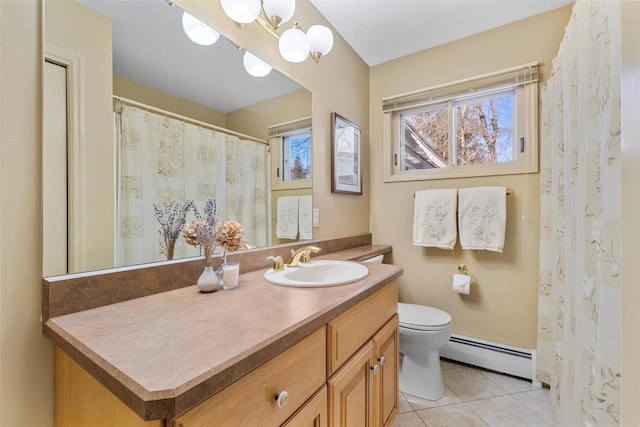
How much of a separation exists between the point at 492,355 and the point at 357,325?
153cm

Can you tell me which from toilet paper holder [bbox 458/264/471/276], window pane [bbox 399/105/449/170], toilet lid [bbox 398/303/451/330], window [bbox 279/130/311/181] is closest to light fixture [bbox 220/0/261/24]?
window [bbox 279/130/311/181]

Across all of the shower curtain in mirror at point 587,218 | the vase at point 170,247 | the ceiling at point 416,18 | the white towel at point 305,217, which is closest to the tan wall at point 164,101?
the vase at point 170,247

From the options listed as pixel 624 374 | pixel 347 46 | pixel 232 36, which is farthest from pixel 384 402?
pixel 347 46

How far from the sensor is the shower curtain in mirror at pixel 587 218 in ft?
2.40

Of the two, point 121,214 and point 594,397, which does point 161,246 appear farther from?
point 594,397

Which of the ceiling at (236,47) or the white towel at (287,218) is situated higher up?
the ceiling at (236,47)

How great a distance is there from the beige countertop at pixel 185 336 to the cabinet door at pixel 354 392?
0.71 ft

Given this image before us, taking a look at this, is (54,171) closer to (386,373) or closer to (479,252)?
(386,373)

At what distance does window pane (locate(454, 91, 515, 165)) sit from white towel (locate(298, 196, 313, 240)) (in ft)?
3.95

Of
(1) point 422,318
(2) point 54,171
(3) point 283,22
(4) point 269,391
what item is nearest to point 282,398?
(4) point 269,391

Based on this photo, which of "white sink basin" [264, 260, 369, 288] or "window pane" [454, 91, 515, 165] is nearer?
"white sink basin" [264, 260, 369, 288]

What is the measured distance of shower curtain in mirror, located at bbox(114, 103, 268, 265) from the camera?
2.89 feet

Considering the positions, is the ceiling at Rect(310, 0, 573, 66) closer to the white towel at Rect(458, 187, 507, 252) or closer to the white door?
the white towel at Rect(458, 187, 507, 252)

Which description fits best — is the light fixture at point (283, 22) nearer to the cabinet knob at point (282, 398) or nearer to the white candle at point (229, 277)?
the white candle at point (229, 277)
